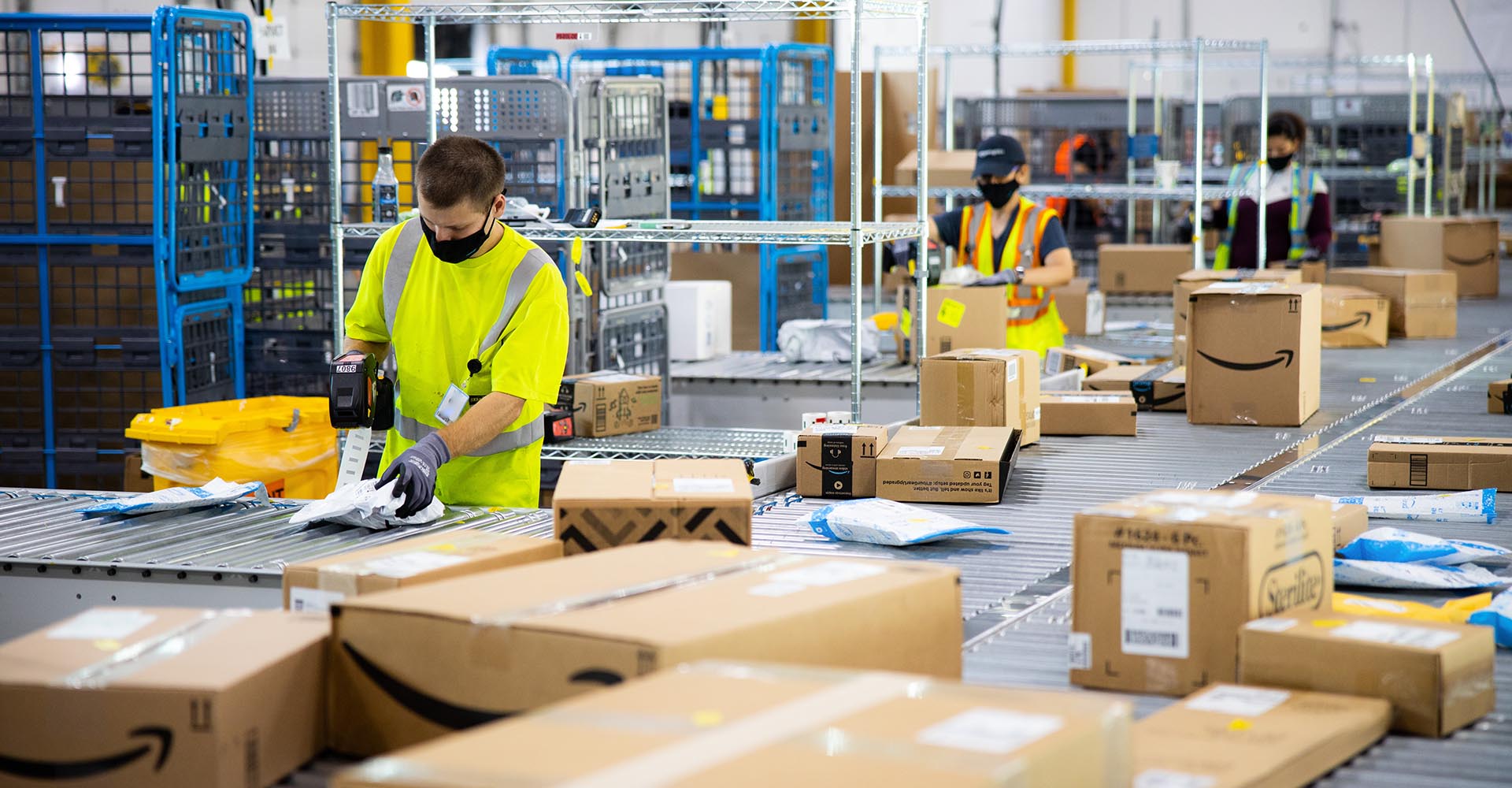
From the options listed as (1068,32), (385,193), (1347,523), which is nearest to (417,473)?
(1347,523)

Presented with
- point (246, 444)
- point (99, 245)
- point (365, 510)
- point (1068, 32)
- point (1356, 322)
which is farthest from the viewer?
point (1068, 32)

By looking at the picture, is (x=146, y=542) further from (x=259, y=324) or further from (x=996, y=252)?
(x=996, y=252)

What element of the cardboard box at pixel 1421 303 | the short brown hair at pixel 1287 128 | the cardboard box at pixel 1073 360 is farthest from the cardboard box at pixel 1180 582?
the short brown hair at pixel 1287 128

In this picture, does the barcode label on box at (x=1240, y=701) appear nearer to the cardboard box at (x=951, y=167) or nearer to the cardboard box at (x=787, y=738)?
the cardboard box at (x=787, y=738)

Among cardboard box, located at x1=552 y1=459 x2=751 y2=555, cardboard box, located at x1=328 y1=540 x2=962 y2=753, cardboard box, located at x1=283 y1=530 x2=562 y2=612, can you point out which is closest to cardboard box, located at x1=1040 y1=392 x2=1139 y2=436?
cardboard box, located at x1=552 y1=459 x2=751 y2=555

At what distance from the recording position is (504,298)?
4328 mm

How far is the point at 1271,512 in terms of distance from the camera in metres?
2.84

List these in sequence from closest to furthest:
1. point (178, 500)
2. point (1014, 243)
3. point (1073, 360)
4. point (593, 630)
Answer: point (593, 630) → point (178, 500) → point (1073, 360) → point (1014, 243)

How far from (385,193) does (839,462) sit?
3069mm

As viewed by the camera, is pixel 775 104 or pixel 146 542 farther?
pixel 775 104

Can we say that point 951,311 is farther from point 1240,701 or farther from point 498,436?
point 1240,701

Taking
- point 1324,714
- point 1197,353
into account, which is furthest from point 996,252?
point 1324,714

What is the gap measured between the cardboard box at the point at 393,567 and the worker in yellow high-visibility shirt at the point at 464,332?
102cm

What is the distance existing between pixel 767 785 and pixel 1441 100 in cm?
1613
